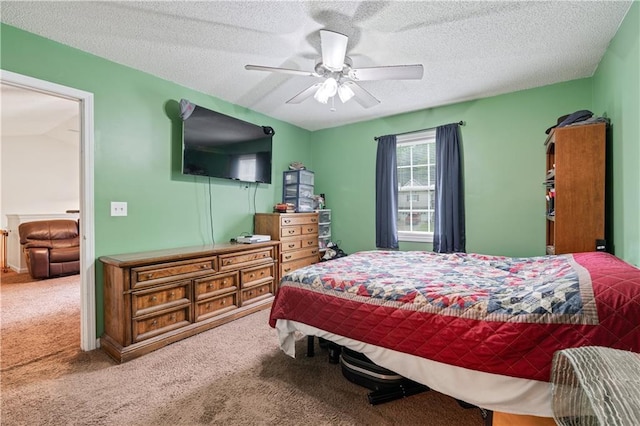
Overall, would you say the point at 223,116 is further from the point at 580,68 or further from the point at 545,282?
the point at 580,68

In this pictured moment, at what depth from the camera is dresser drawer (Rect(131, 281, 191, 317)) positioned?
7.47 ft

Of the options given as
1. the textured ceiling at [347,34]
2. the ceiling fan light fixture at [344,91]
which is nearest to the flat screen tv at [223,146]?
the textured ceiling at [347,34]

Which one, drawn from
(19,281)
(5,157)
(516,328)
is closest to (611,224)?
(516,328)

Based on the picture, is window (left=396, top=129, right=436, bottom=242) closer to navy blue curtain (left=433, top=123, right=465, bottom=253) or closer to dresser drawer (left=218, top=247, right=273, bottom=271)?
navy blue curtain (left=433, top=123, right=465, bottom=253)

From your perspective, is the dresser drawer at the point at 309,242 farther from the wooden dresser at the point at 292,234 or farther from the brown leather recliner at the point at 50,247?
the brown leather recliner at the point at 50,247

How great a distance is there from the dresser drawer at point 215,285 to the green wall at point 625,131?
127 inches

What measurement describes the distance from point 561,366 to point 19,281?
6.76 m

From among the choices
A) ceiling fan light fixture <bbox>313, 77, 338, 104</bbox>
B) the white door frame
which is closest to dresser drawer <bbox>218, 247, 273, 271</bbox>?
the white door frame

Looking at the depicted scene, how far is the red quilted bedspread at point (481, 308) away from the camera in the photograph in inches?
45.3

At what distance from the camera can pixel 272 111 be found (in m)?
3.90

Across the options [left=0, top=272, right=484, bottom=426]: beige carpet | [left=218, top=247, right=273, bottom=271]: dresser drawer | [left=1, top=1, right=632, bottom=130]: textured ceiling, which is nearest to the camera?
[left=0, top=272, right=484, bottom=426]: beige carpet

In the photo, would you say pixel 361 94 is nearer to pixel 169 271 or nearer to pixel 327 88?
pixel 327 88

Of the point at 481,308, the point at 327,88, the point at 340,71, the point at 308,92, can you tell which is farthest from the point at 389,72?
the point at 481,308

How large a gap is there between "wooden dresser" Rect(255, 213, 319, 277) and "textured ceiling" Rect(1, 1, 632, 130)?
5.49 feet
